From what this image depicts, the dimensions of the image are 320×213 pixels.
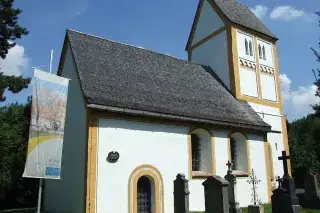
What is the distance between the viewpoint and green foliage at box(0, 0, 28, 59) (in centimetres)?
1862

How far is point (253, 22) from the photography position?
83.0 feet

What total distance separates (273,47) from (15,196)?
22.2 metres

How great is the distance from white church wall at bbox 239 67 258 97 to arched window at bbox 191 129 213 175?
5.80 meters

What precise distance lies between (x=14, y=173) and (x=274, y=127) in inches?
712

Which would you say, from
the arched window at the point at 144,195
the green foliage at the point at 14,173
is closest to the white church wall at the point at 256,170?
the arched window at the point at 144,195

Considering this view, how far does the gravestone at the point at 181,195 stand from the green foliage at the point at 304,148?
1088 inches

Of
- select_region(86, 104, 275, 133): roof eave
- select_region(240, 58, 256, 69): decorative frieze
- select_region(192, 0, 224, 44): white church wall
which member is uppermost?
select_region(192, 0, 224, 44): white church wall

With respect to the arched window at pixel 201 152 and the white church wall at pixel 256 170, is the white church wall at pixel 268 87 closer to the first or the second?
the white church wall at pixel 256 170

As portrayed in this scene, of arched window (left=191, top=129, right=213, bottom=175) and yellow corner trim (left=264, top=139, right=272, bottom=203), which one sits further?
yellow corner trim (left=264, top=139, right=272, bottom=203)

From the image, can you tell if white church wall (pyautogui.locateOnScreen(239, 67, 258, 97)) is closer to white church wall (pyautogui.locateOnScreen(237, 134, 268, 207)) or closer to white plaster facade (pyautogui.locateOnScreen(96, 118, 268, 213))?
white church wall (pyautogui.locateOnScreen(237, 134, 268, 207))

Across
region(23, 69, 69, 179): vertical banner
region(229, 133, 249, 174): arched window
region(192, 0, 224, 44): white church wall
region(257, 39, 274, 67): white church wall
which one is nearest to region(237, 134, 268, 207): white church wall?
region(229, 133, 249, 174): arched window

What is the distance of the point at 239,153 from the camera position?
19.2 m

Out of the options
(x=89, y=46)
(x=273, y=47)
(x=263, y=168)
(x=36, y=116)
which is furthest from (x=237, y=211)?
(x=273, y=47)

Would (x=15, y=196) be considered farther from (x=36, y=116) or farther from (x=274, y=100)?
(x=274, y=100)
